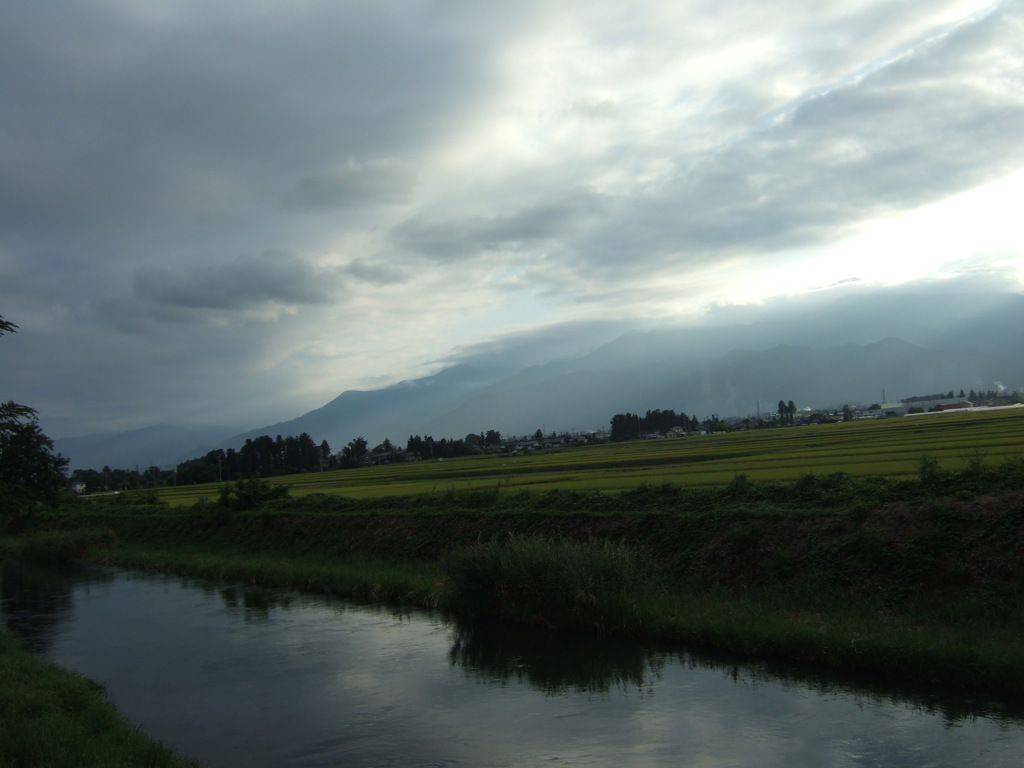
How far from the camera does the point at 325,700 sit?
44.8 ft

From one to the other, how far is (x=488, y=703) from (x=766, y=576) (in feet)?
24.6

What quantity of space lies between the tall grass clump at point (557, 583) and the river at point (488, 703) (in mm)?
555

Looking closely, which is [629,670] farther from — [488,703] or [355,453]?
[355,453]

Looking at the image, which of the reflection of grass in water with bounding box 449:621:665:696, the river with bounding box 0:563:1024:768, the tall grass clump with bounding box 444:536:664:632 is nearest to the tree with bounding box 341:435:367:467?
the river with bounding box 0:563:1024:768

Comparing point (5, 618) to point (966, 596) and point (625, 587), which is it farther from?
point (966, 596)

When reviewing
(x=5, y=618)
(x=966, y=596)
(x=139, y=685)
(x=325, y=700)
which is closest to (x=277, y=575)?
(x=5, y=618)

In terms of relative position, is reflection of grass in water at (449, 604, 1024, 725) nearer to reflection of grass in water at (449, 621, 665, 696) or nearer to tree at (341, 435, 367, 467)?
reflection of grass in water at (449, 621, 665, 696)

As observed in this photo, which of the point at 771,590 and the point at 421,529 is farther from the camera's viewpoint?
the point at 421,529

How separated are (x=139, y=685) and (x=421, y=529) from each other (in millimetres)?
13882

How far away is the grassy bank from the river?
1.00 m

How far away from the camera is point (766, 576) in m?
17.0

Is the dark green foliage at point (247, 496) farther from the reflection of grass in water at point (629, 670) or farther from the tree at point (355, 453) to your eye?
the tree at point (355, 453)

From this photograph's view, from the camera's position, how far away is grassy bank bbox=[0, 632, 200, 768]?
30.2ft

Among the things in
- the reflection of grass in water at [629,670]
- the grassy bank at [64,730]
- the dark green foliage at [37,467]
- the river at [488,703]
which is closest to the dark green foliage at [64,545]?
the dark green foliage at [37,467]
